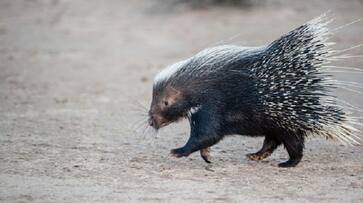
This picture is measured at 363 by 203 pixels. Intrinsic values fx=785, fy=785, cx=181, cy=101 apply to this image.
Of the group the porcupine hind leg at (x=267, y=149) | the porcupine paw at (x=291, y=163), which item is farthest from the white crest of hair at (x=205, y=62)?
the porcupine paw at (x=291, y=163)

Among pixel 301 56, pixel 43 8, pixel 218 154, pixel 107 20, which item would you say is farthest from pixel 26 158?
pixel 43 8

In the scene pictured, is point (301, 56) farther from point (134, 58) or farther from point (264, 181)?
point (134, 58)

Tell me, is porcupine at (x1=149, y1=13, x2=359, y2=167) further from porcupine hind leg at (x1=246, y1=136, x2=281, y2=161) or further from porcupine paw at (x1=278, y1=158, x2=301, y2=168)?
porcupine hind leg at (x1=246, y1=136, x2=281, y2=161)

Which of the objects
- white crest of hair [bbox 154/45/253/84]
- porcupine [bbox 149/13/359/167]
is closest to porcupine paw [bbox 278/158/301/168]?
porcupine [bbox 149/13/359/167]

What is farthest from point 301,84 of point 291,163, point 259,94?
point 291,163

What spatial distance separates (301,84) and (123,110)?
3.59 metres

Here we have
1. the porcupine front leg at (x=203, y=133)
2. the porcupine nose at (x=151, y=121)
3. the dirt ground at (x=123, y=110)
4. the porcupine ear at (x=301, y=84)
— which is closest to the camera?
the dirt ground at (x=123, y=110)

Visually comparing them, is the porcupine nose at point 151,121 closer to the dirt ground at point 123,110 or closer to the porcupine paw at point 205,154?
the dirt ground at point 123,110

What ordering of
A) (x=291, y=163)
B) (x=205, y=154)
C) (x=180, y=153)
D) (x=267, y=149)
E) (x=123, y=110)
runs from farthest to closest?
(x=123, y=110) → (x=267, y=149) → (x=205, y=154) → (x=291, y=163) → (x=180, y=153)

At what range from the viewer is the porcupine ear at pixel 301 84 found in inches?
257

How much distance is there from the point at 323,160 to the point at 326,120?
2.25 feet

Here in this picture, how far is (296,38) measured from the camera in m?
6.63

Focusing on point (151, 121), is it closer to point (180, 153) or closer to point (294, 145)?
point (180, 153)

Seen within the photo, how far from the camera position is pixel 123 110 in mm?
9680
